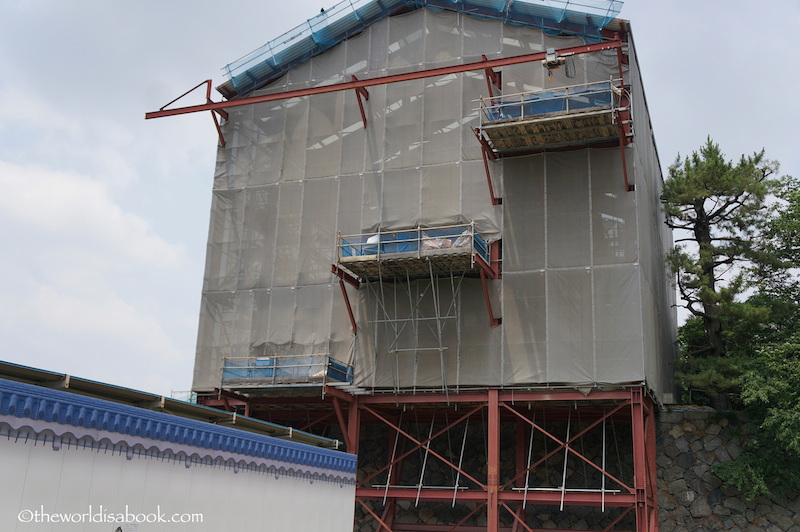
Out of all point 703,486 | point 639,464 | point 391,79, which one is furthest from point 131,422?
point 703,486

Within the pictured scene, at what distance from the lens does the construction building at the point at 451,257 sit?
27984 millimetres

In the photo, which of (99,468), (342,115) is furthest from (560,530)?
(99,468)

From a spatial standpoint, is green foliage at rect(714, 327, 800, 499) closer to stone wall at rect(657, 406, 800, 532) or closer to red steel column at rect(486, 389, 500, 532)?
stone wall at rect(657, 406, 800, 532)

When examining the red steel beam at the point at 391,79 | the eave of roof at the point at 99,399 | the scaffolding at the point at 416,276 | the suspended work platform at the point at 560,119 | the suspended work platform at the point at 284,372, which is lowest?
the eave of roof at the point at 99,399

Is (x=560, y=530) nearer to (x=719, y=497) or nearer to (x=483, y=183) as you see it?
(x=719, y=497)

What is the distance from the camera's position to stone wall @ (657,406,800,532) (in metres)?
29.5

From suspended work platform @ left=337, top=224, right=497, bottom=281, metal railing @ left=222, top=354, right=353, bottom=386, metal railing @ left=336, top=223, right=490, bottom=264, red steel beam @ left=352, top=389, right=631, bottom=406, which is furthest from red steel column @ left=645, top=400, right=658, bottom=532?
metal railing @ left=222, top=354, right=353, bottom=386

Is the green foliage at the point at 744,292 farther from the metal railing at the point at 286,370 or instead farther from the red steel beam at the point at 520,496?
the metal railing at the point at 286,370

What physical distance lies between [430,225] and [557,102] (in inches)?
262

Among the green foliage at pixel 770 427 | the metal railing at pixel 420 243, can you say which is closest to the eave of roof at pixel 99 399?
the metal railing at pixel 420 243

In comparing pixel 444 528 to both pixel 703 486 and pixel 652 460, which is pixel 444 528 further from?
pixel 703 486

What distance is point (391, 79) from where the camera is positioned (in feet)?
101

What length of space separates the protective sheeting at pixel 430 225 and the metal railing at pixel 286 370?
1.23 metres

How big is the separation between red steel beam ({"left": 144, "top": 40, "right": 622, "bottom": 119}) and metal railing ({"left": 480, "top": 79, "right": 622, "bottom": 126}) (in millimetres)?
1347
